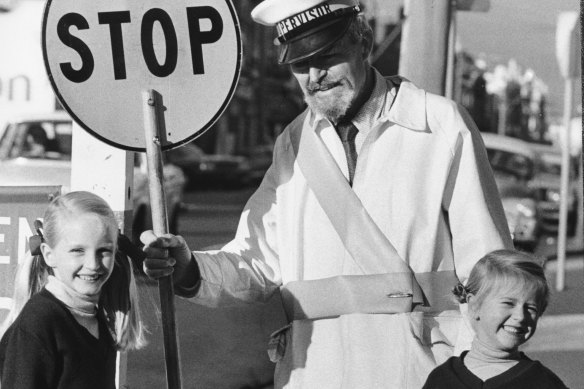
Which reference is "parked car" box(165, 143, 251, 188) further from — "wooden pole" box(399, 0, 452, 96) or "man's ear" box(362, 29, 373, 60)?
"man's ear" box(362, 29, 373, 60)

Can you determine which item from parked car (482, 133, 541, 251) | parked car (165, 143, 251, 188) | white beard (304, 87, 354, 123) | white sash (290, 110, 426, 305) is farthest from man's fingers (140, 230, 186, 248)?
parked car (165, 143, 251, 188)

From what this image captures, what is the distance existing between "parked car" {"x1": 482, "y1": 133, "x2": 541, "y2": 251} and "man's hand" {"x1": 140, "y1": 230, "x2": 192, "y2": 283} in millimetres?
13947

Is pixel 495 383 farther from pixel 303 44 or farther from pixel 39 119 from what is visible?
pixel 39 119

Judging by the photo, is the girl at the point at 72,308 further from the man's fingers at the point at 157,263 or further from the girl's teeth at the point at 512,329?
the girl's teeth at the point at 512,329

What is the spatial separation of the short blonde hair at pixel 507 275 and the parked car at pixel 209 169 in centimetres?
3099

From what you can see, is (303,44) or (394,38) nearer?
(303,44)

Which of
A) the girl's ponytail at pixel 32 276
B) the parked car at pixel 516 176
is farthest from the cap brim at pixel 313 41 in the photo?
the parked car at pixel 516 176

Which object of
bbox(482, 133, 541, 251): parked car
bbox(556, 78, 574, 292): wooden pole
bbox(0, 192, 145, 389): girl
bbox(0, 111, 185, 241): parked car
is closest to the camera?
bbox(0, 192, 145, 389): girl

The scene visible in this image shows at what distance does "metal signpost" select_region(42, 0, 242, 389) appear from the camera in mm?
3781

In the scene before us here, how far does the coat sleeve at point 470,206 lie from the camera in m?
3.54

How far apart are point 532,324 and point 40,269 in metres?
1.45

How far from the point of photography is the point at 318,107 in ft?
12.1

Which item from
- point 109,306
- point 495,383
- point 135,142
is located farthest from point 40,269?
point 495,383

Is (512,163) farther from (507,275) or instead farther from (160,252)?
(507,275)
